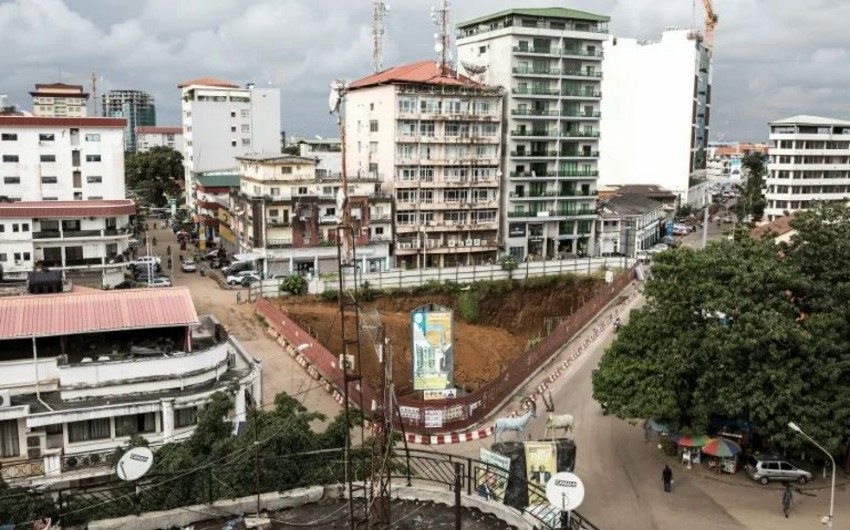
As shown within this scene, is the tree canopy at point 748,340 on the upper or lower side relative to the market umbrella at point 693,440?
upper

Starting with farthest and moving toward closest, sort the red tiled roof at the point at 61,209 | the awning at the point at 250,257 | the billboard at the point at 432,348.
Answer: the awning at the point at 250,257, the red tiled roof at the point at 61,209, the billboard at the point at 432,348

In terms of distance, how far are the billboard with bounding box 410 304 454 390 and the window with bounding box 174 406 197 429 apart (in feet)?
30.9

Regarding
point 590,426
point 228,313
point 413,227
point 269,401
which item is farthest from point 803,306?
point 413,227

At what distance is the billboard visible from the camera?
101 feet

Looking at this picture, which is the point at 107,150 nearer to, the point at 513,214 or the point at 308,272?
the point at 308,272

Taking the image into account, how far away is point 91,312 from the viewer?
25.2 m

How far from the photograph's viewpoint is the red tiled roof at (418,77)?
5478cm

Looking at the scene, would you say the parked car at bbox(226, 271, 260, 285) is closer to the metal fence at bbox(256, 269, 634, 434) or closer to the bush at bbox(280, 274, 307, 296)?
the bush at bbox(280, 274, 307, 296)

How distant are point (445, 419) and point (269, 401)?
7.25 m

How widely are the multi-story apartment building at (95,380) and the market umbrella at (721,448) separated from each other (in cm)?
1478

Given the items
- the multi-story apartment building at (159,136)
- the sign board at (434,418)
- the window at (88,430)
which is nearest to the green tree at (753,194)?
the sign board at (434,418)

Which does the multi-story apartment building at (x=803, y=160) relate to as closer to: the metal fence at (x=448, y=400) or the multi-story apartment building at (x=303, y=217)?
the metal fence at (x=448, y=400)

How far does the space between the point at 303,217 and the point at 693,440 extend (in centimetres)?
3245

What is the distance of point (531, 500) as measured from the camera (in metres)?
20.6
